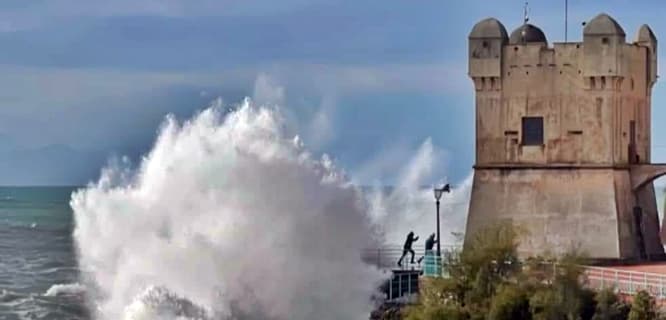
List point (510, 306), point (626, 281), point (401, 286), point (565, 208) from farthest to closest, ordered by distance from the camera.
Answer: point (401, 286) < point (565, 208) < point (626, 281) < point (510, 306)

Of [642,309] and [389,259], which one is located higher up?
[389,259]

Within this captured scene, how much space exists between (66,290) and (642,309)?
36147 millimetres

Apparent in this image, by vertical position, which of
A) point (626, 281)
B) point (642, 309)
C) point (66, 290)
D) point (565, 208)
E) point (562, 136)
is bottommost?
point (642, 309)

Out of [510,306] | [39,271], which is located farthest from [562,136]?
[39,271]

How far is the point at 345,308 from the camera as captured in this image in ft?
139

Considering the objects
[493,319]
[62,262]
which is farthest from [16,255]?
[493,319]

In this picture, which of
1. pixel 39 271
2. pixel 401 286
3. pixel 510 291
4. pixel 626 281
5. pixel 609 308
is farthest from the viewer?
pixel 39 271

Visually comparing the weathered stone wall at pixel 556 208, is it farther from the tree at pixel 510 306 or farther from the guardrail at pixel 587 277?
the tree at pixel 510 306

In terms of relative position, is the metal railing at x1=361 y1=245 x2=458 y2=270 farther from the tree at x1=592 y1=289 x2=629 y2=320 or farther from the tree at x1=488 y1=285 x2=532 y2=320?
the tree at x1=592 y1=289 x2=629 y2=320

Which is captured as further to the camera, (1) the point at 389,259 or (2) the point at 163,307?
(1) the point at 389,259

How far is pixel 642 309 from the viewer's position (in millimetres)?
34312

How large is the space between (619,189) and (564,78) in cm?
268

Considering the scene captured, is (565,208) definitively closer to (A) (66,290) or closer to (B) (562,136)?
(B) (562,136)

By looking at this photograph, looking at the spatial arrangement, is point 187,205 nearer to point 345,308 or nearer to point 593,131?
point 345,308
